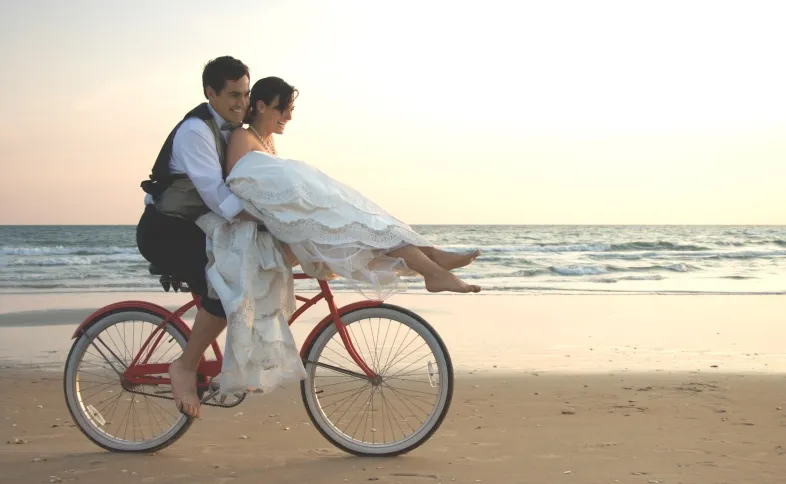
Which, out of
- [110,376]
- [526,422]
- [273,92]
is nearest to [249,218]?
[273,92]

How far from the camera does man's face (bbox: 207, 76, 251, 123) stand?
12.2ft

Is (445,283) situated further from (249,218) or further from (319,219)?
(249,218)

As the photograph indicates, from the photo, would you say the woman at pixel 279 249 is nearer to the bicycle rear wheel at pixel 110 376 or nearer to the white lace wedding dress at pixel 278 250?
the white lace wedding dress at pixel 278 250

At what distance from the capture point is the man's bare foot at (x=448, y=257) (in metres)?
3.75

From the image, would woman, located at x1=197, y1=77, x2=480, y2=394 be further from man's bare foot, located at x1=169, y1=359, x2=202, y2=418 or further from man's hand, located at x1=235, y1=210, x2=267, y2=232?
man's bare foot, located at x1=169, y1=359, x2=202, y2=418

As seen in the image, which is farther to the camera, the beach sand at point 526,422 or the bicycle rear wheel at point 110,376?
the bicycle rear wheel at point 110,376

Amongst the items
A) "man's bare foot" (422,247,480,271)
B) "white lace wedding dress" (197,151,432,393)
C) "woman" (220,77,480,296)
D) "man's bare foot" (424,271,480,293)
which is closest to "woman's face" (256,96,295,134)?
"woman" (220,77,480,296)

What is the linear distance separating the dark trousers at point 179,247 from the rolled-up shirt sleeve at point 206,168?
243 millimetres

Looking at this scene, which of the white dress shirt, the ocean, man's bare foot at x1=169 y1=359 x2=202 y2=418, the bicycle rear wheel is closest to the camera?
the white dress shirt

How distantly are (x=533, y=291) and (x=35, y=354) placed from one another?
356 inches

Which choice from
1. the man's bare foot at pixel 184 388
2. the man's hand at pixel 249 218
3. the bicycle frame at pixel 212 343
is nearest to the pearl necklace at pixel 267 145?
the man's hand at pixel 249 218

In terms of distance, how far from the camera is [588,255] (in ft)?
93.2

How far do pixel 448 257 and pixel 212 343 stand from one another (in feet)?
3.92

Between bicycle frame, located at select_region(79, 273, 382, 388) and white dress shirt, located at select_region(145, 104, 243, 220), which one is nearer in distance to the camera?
white dress shirt, located at select_region(145, 104, 243, 220)
